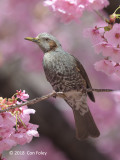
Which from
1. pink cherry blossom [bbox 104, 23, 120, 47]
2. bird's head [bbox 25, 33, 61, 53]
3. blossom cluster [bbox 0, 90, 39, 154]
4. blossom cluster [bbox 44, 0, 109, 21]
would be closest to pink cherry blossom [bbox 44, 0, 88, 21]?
blossom cluster [bbox 44, 0, 109, 21]

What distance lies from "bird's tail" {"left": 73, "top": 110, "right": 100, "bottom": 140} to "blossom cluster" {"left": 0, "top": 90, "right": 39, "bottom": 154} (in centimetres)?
100

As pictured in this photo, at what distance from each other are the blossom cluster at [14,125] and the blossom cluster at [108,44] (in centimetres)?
49

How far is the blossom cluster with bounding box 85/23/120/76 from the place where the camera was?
1.74m

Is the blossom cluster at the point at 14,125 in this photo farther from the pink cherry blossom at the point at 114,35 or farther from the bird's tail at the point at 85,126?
the bird's tail at the point at 85,126

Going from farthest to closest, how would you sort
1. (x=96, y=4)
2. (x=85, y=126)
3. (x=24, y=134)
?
(x=85, y=126), (x=96, y=4), (x=24, y=134)

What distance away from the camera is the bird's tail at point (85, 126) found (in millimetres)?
2818

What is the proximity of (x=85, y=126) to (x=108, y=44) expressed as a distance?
1225 millimetres

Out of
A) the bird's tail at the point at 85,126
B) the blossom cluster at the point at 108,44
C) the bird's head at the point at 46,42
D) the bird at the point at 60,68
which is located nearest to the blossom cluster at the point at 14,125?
the blossom cluster at the point at 108,44

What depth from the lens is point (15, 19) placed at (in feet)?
15.8

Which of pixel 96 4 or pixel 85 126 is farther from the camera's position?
pixel 85 126

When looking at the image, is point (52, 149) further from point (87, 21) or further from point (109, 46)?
point (109, 46)

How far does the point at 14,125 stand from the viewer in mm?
1818

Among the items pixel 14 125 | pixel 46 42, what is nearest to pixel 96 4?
pixel 46 42

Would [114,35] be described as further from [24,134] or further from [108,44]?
[24,134]
